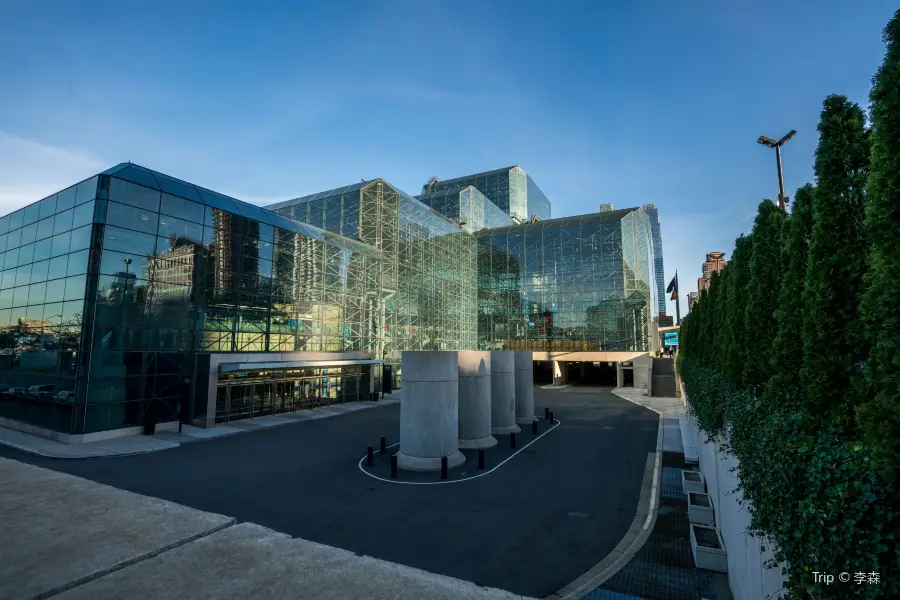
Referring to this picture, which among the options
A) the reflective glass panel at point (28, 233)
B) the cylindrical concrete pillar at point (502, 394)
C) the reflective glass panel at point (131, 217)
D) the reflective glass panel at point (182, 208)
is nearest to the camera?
the reflective glass panel at point (131, 217)

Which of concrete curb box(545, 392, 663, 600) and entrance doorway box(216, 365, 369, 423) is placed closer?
concrete curb box(545, 392, 663, 600)

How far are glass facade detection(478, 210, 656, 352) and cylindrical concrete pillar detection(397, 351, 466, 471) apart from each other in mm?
38385

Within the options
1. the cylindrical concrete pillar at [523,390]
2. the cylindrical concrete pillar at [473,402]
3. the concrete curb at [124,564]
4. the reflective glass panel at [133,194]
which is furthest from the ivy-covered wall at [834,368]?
the reflective glass panel at [133,194]

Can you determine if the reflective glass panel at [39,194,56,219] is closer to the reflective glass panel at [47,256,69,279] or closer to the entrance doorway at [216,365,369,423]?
the reflective glass panel at [47,256,69,279]

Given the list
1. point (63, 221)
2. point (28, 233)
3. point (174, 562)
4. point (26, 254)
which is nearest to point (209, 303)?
point (63, 221)

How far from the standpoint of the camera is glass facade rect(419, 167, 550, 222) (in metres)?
81.1

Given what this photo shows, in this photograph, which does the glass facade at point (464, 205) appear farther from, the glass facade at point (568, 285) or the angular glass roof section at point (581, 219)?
the angular glass roof section at point (581, 219)

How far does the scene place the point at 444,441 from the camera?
54.3ft

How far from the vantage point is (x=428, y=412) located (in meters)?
16.5

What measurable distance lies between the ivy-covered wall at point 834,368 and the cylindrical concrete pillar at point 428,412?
1022 centimetres

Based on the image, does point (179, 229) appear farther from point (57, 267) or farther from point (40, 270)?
point (40, 270)

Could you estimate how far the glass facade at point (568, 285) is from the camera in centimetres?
5088

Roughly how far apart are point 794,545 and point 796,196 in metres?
4.82

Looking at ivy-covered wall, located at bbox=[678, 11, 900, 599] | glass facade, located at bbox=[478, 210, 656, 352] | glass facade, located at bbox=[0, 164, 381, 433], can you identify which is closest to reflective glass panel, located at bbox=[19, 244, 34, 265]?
glass facade, located at bbox=[0, 164, 381, 433]
